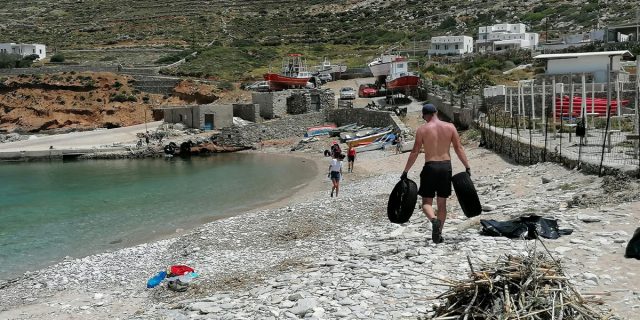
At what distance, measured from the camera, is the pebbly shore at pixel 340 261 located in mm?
7078

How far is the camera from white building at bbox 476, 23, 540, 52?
209 ft

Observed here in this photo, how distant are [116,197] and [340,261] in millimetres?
18417

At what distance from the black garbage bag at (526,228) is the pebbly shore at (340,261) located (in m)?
0.21

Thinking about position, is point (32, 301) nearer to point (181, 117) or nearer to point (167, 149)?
point (167, 149)

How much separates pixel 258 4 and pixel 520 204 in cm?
9578

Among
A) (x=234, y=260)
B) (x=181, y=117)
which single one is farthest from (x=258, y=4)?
(x=234, y=260)

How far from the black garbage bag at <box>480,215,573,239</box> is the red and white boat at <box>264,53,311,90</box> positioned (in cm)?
4026

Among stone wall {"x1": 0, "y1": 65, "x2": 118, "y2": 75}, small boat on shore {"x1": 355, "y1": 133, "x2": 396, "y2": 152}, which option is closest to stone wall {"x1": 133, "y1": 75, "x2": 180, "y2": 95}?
stone wall {"x1": 0, "y1": 65, "x2": 118, "y2": 75}

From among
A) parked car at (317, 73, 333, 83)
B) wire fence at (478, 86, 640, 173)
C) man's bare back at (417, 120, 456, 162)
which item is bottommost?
wire fence at (478, 86, 640, 173)

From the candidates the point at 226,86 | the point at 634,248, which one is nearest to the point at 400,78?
the point at 226,86

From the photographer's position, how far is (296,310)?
7.00 metres

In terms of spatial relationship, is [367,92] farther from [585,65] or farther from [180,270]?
[180,270]

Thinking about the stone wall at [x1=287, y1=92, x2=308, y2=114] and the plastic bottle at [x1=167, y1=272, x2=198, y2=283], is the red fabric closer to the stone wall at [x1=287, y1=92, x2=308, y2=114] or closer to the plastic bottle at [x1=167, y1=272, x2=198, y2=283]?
the plastic bottle at [x1=167, y1=272, x2=198, y2=283]

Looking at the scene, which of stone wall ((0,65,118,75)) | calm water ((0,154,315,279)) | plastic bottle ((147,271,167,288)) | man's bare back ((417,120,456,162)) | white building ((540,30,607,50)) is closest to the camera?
man's bare back ((417,120,456,162))
